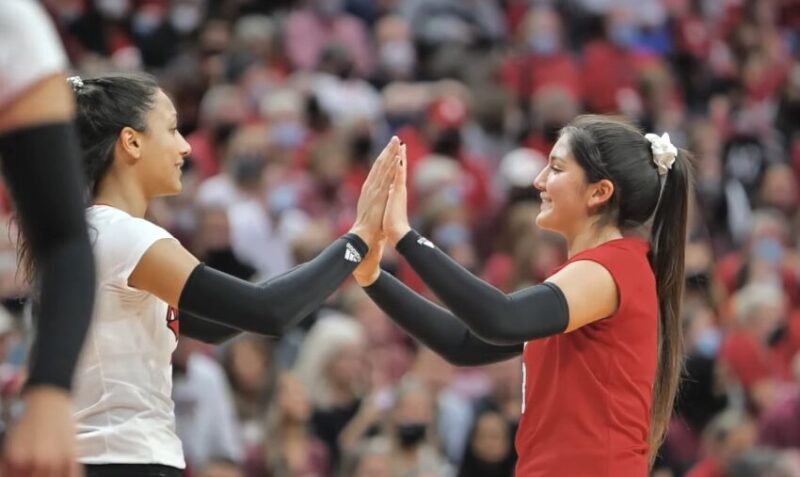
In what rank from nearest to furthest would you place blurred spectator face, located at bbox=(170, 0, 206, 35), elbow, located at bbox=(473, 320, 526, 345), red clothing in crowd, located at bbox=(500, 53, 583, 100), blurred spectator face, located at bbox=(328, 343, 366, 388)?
elbow, located at bbox=(473, 320, 526, 345) < blurred spectator face, located at bbox=(328, 343, 366, 388) < blurred spectator face, located at bbox=(170, 0, 206, 35) < red clothing in crowd, located at bbox=(500, 53, 583, 100)

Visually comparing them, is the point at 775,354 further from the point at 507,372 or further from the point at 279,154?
the point at 279,154

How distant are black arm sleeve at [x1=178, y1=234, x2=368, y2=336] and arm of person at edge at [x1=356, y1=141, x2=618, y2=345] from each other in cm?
29

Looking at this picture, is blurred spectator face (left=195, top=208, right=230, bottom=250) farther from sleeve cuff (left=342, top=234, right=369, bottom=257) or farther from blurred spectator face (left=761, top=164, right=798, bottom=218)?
blurred spectator face (left=761, top=164, right=798, bottom=218)

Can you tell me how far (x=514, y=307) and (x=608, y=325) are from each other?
29 cm

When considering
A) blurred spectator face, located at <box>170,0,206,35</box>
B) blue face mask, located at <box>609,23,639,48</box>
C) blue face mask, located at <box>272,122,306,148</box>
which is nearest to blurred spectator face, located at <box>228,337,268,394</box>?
blue face mask, located at <box>272,122,306,148</box>

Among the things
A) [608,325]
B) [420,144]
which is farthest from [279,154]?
[608,325]

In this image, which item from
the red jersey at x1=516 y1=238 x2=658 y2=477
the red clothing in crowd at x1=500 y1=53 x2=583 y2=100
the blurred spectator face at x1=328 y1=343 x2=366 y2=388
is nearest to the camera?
the red jersey at x1=516 y1=238 x2=658 y2=477

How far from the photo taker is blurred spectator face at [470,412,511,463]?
21.8 ft

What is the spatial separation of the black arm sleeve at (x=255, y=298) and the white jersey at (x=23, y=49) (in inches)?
45.5

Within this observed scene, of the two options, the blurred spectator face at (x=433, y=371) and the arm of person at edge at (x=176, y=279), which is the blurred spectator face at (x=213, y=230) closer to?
the blurred spectator face at (x=433, y=371)

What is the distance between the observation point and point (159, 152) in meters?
3.25

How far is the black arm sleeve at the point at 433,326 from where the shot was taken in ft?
12.2

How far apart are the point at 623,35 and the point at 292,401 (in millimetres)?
6710

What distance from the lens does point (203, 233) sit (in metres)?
7.55
